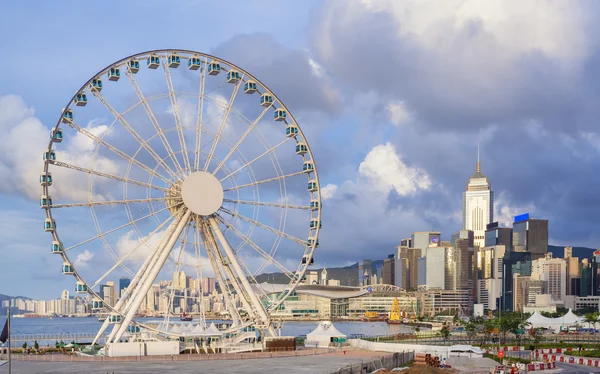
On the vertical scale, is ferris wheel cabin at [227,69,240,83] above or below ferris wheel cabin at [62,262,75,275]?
above

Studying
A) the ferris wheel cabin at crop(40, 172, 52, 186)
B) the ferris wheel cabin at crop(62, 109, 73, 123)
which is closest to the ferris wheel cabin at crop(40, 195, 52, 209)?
the ferris wheel cabin at crop(40, 172, 52, 186)

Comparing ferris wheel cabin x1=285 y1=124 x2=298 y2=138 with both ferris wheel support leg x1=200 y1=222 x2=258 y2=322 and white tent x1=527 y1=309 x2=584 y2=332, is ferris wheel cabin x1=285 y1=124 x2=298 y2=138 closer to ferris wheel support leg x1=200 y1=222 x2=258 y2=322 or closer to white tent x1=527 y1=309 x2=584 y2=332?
ferris wheel support leg x1=200 y1=222 x2=258 y2=322

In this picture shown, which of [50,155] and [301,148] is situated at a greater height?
[301,148]

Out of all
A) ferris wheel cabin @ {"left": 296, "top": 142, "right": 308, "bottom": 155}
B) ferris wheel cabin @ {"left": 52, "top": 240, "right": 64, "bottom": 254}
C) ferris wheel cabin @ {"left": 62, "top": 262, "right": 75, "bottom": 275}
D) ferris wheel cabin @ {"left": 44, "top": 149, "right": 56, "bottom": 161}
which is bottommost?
ferris wheel cabin @ {"left": 62, "top": 262, "right": 75, "bottom": 275}

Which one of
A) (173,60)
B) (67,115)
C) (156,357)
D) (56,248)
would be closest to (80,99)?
(67,115)

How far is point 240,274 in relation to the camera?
87125 mm

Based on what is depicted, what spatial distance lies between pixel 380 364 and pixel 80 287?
91.1 ft

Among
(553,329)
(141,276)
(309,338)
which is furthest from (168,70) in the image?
(553,329)

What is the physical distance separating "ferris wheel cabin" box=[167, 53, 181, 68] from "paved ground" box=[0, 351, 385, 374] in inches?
1103

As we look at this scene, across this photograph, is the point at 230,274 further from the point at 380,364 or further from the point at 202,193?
the point at 380,364

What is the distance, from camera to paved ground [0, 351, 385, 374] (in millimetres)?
68875

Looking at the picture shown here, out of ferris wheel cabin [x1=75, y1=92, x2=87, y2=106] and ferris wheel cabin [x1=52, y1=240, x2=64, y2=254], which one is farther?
Result: ferris wheel cabin [x1=75, y1=92, x2=87, y2=106]

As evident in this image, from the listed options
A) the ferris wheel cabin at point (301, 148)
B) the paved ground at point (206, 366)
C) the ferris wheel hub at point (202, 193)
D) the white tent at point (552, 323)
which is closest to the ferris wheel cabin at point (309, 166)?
the ferris wheel cabin at point (301, 148)

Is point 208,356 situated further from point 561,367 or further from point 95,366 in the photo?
point 561,367
